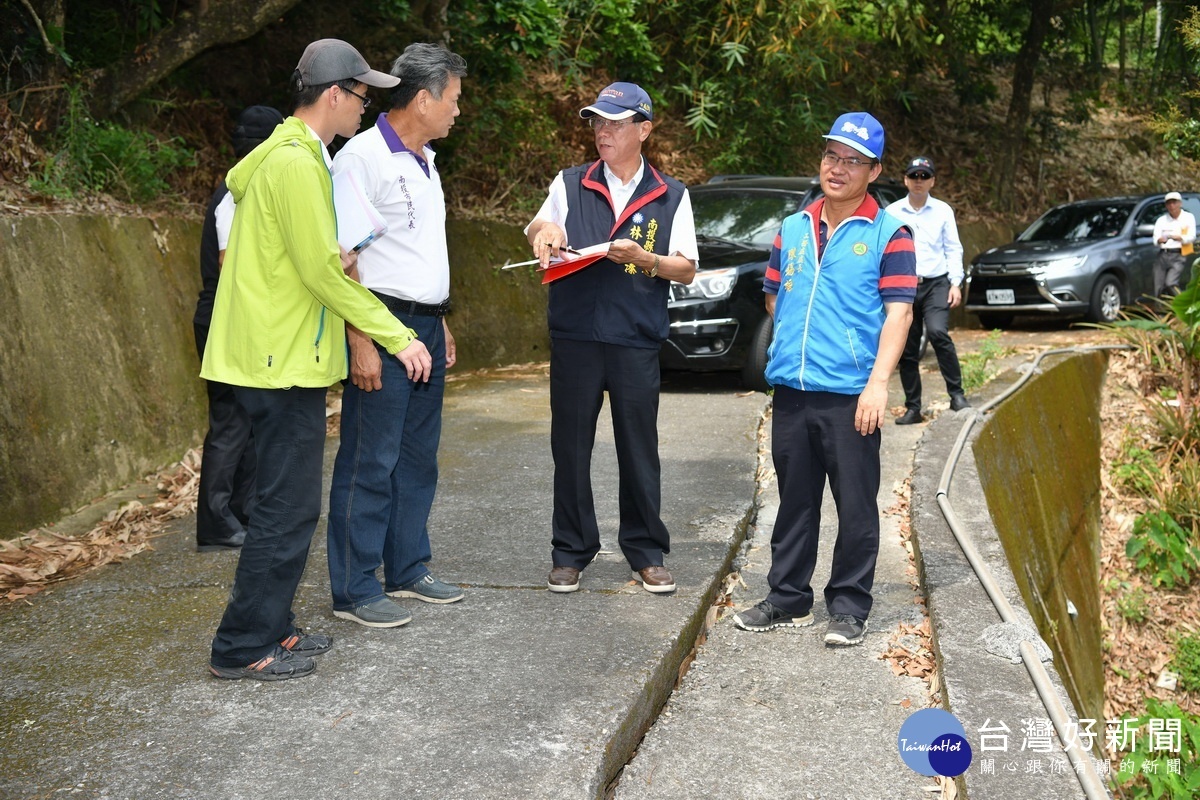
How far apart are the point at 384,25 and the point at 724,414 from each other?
4900mm

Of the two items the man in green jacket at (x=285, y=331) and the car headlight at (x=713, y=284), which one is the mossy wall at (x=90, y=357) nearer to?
the man in green jacket at (x=285, y=331)

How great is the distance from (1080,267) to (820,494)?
11.3 meters

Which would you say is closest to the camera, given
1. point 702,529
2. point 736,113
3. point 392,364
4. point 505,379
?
point 392,364

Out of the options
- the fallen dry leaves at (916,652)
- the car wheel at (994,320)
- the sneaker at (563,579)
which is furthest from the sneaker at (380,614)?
the car wheel at (994,320)

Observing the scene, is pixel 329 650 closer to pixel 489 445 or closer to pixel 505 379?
pixel 489 445

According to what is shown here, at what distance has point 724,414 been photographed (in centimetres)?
854

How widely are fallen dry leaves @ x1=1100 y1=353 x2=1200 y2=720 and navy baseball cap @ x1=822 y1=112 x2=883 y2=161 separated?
563cm

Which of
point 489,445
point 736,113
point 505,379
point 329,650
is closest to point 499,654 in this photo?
point 329,650

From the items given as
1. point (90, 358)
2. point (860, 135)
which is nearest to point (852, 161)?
point (860, 135)

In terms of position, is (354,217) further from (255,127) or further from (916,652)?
(916,652)

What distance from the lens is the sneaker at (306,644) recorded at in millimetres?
4051

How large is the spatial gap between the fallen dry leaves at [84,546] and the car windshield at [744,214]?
202 inches

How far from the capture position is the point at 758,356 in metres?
9.42

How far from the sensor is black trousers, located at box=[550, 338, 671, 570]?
4.71 meters
